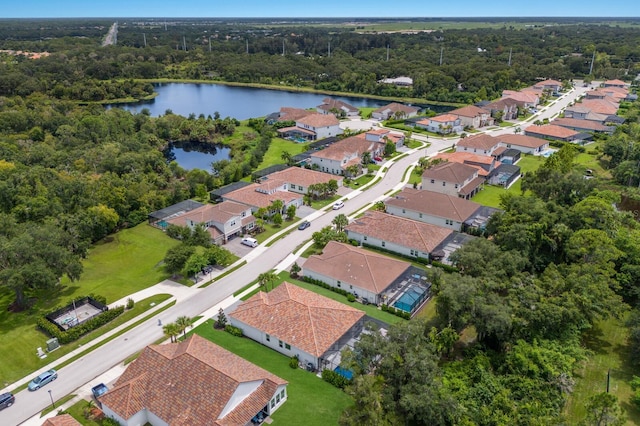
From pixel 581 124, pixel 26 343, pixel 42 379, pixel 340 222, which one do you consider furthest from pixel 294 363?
pixel 581 124

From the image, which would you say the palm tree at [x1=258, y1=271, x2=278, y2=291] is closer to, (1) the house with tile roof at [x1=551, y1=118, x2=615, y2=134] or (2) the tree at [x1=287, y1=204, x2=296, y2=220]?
(2) the tree at [x1=287, y1=204, x2=296, y2=220]

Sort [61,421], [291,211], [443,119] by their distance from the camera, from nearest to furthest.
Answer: [61,421]
[291,211]
[443,119]

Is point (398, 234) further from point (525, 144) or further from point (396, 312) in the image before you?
point (525, 144)

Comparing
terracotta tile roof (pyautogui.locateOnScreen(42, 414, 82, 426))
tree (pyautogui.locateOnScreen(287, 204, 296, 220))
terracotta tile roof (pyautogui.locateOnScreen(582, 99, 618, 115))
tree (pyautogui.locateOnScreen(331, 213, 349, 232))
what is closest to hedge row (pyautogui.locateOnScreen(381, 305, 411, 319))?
tree (pyautogui.locateOnScreen(331, 213, 349, 232))

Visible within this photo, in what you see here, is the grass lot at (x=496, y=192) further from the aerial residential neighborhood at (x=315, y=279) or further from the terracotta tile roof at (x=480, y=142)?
the terracotta tile roof at (x=480, y=142)

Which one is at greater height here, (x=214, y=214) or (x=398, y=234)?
(x=214, y=214)

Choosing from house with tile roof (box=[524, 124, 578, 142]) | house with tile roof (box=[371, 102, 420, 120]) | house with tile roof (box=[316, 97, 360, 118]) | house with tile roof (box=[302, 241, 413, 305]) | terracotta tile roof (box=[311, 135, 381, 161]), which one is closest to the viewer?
house with tile roof (box=[302, 241, 413, 305])
